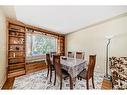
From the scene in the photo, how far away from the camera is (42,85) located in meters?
3.23

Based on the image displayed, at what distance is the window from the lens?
4780 mm

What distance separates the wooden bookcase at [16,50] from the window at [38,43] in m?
0.38

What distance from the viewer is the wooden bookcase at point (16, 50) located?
3927mm

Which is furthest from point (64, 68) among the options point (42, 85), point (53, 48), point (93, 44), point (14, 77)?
point (53, 48)

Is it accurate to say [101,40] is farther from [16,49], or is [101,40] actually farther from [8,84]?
[8,84]

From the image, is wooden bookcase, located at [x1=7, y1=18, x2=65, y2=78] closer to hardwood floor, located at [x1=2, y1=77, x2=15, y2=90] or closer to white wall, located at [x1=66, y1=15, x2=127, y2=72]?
hardwood floor, located at [x1=2, y1=77, x2=15, y2=90]

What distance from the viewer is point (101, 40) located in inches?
189

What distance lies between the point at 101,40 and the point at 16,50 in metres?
3.37

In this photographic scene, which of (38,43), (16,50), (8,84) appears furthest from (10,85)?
(38,43)

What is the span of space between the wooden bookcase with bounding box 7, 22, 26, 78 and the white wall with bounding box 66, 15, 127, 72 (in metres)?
2.76

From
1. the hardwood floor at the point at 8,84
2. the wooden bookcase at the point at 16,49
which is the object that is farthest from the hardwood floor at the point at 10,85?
the wooden bookcase at the point at 16,49

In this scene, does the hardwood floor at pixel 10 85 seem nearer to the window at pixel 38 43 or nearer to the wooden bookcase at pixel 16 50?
the wooden bookcase at pixel 16 50

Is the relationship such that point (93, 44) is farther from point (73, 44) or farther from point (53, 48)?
point (53, 48)

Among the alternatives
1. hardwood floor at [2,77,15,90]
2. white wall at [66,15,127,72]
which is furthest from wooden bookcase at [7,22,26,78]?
white wall at [66,15,127,72]
